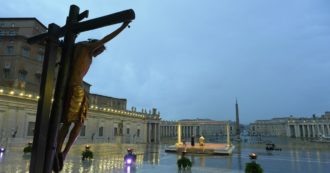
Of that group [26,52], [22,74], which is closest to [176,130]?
[22,74]

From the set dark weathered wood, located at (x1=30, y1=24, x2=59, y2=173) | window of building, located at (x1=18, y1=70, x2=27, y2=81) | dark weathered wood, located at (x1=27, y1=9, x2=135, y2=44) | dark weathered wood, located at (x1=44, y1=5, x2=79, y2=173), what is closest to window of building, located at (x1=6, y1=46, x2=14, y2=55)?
window of building, located at (x1=18, y1=70, x2=27, y2=81)

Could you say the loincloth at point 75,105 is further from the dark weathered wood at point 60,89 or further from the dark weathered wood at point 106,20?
the dark weathered wood at point 106,20

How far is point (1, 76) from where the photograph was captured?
45094 millimetres

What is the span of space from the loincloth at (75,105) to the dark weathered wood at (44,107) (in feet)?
1.18

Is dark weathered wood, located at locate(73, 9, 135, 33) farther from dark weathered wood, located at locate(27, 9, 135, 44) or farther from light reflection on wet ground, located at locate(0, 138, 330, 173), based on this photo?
light reflection on wet ground, located at locate(0, 138, 330, 173)

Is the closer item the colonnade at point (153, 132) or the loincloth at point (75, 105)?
the loincloth at point (75, 105)

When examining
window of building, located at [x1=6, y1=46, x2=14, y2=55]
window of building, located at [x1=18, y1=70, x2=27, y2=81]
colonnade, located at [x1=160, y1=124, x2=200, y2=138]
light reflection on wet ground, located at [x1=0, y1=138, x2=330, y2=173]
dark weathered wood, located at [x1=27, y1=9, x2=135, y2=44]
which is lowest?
light reflection on wet ground, located at [x1=0, y1=138, x2=330, y2=173]

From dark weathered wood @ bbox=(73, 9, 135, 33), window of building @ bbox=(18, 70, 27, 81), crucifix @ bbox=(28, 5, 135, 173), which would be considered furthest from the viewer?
window of building @ bbox=(18, 70, 27, 81)

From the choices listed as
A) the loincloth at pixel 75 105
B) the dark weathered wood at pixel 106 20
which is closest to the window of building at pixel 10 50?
the dark weathered wood at pixel 106 20

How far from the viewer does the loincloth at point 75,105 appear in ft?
15.2

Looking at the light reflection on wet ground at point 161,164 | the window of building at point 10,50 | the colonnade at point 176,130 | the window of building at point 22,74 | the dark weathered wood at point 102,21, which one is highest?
the window of building at point 10,50

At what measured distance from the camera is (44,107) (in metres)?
4.52

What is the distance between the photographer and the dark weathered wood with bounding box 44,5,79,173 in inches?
176

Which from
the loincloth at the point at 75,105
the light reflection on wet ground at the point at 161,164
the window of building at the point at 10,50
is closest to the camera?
the loincloth at the point at 75,105
